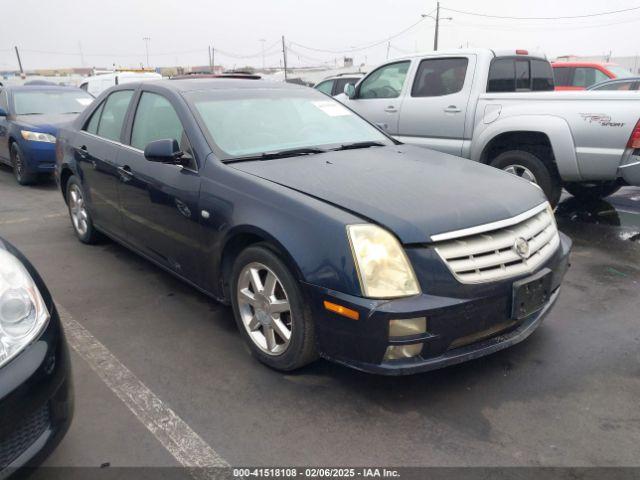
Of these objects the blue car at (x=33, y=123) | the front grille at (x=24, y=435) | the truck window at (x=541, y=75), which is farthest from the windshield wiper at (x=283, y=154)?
the blue car at (x=33, y=123)

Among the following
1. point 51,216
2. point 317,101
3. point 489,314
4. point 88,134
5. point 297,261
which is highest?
point 317,101

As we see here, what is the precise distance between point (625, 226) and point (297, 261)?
4612mm

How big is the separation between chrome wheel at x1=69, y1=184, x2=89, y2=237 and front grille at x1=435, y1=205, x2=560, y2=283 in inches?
149

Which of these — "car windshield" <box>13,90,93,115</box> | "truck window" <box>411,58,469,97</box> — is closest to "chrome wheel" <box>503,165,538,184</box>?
"truck window" <box>411,58,469,97</box>

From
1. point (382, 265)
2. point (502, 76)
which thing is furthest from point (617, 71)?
point (382, 265)

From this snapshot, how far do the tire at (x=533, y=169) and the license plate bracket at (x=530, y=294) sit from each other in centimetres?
300

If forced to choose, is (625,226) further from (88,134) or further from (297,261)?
(88,134)

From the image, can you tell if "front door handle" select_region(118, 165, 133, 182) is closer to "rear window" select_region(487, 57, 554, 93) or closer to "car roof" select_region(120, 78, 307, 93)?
"car roof" select_region(120, 78, 307, 93)

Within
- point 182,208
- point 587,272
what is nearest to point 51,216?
point 182,208

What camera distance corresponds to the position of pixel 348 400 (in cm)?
267

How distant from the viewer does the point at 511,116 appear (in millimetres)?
5520

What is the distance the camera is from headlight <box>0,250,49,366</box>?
180 cm

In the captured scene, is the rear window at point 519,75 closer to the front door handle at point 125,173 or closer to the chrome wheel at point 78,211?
the front door handle at point 125,173

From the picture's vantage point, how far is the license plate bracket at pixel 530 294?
101 inches
